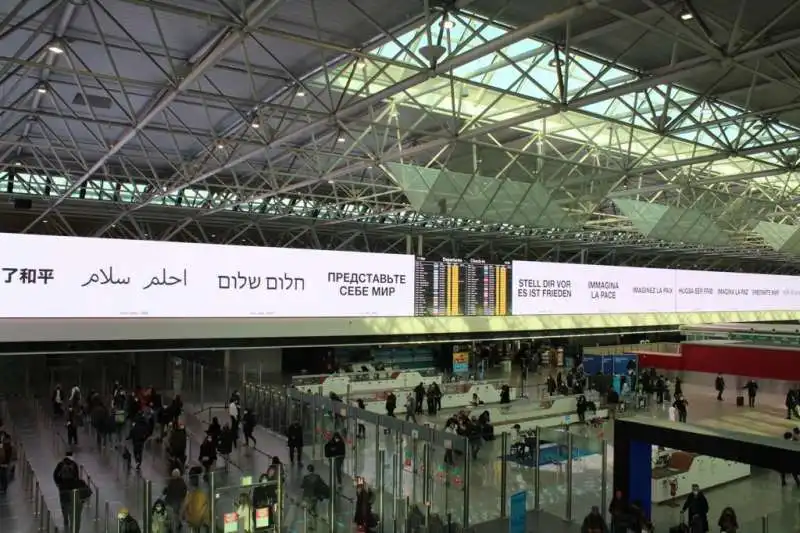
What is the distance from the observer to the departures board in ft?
38.4

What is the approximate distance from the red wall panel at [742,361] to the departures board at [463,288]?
1764 centimetres

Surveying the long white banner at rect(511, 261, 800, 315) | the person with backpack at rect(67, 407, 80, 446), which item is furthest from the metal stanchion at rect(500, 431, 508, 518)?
the person with backpack at rect(67, 407, 80, 446)

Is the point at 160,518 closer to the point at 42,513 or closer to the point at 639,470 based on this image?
the point at 42,513

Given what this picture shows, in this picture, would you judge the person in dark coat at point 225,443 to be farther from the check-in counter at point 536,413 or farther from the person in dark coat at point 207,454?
the check-in counter at point 536,413

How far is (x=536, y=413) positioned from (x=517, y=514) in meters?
11.2

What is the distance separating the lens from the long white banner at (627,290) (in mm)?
12266

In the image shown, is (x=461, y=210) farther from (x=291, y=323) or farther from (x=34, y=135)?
(x=34, y=135)

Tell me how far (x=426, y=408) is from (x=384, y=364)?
32.5ft

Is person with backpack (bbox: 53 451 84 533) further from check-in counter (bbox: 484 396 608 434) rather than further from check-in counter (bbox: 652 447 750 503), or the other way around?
check-in counter (bbox: 484 396 608 434)

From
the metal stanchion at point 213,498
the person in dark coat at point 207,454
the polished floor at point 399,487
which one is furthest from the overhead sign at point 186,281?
the person in dark coat at point 207,454

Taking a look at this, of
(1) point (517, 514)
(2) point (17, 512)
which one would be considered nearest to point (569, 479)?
(1) point (517, 514)

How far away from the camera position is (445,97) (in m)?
11.5

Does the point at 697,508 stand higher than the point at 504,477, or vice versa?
the point at 504,477

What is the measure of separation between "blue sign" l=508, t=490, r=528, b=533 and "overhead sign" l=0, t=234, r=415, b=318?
142 inches
